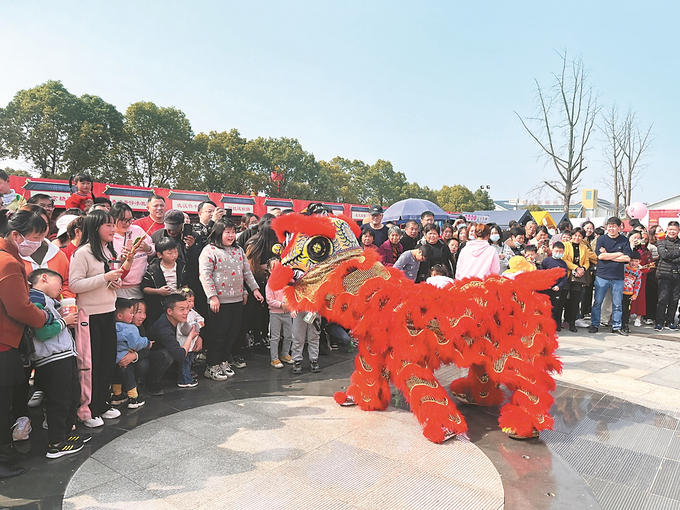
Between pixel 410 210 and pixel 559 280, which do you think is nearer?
pixel 559 280

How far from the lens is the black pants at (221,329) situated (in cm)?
471

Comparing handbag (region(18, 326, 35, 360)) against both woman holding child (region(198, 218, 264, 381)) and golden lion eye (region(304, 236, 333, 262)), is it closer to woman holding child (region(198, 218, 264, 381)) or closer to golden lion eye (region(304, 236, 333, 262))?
woman holding child (region(198, 218, 264, 381))

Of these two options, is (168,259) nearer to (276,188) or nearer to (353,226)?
(353,226)

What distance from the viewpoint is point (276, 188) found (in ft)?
125

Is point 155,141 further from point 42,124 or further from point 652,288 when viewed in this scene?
point 652,288

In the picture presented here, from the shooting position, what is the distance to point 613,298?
757 cm

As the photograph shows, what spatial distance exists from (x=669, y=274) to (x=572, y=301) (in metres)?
1.88

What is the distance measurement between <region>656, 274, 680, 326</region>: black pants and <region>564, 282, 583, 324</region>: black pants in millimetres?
1689

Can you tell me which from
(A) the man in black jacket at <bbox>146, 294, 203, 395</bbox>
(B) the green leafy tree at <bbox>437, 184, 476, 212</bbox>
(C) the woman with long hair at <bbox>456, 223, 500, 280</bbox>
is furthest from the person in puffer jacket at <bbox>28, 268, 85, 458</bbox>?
(B) the green leafy tree at <bbox>437, 184, 476, 212</bbox>

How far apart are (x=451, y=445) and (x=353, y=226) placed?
1.93 m

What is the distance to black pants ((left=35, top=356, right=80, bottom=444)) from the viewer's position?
9.84ft

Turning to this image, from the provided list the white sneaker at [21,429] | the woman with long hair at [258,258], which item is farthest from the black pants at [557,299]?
the white sneaker at [21,429]

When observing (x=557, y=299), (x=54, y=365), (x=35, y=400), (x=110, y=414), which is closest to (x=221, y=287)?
(x=110, y=414)

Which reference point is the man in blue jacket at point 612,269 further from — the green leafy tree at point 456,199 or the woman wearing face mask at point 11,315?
the green leafy tree at point 456,199
